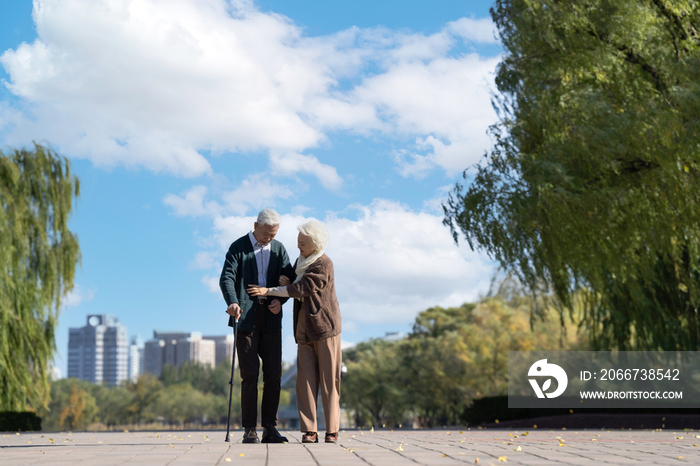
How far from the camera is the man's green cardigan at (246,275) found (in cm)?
559

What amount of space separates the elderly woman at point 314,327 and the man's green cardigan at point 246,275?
6.5 inches

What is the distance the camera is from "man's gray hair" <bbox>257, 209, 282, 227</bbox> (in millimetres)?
5730

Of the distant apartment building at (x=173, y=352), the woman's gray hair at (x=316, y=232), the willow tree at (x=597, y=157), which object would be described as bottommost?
the distant apartment building at (x=173, y=352)

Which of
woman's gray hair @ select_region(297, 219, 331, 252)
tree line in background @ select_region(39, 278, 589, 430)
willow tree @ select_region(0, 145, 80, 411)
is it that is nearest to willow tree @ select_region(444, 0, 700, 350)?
tree line in background @ select_region(39, 278, 589, 430)

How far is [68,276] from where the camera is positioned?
16297 millimetres

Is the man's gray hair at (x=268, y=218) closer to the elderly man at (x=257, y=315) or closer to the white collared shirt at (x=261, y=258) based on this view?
the elderly man at (x=257, y=315)

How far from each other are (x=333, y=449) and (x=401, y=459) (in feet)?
3.12

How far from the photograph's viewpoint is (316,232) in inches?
224

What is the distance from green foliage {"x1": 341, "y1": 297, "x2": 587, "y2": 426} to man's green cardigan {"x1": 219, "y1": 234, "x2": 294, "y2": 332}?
19078mm

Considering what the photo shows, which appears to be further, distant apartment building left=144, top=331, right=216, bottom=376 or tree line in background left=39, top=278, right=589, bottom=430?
distant apartment building left=144, top=331, right=216, bottom=376
